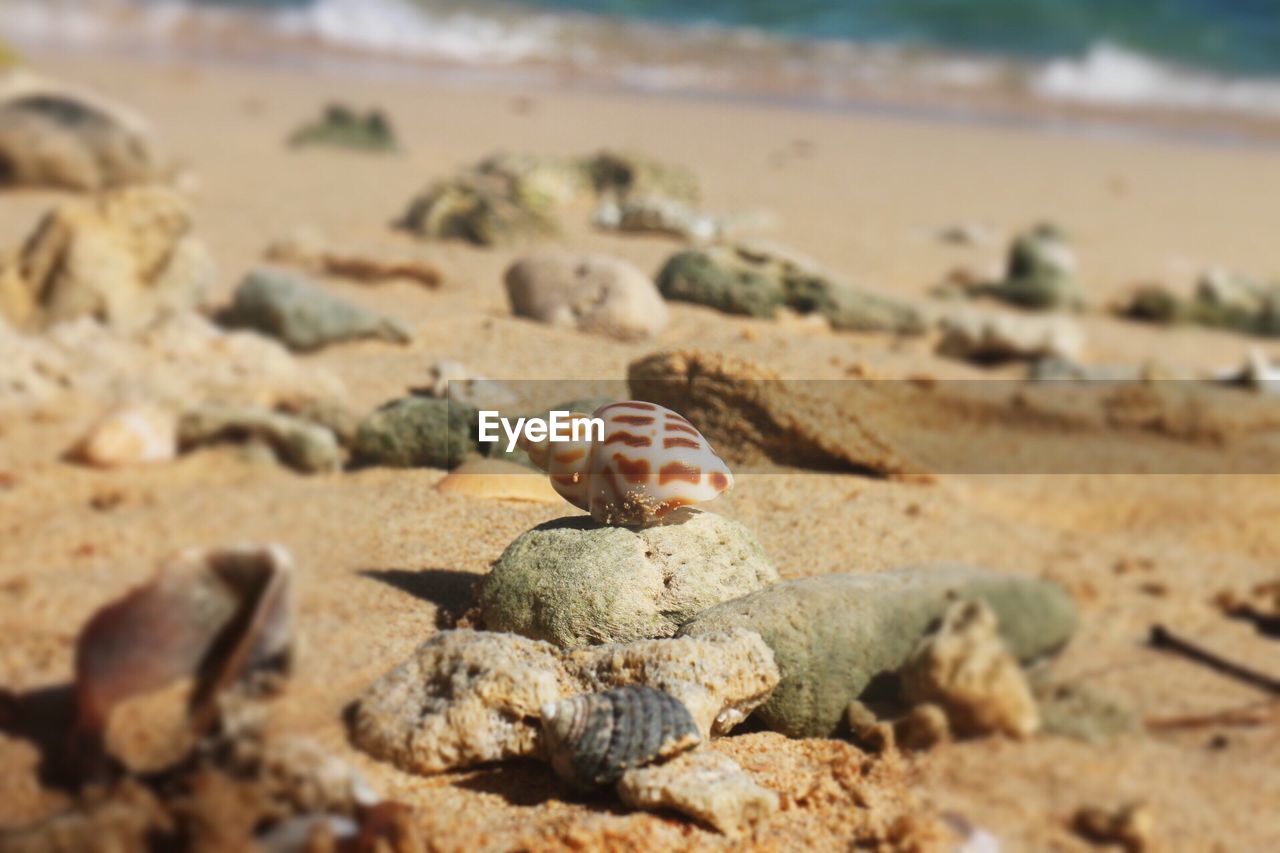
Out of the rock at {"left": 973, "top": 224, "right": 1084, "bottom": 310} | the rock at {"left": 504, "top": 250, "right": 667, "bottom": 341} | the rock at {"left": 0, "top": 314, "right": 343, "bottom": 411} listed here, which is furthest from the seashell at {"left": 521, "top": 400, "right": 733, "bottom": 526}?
the rock at {"left": 973, "top": 224, "right": 1084, "bottom": 310}

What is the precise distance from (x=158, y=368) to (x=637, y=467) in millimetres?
1421

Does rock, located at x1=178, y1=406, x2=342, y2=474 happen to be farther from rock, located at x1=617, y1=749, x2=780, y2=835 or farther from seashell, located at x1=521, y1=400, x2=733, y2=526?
rock, located at x1=617, y1=749, x2=780, y2=835

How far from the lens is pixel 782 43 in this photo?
13438 mm

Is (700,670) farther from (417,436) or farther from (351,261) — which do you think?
(351,261)

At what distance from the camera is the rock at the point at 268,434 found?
218 centimetres

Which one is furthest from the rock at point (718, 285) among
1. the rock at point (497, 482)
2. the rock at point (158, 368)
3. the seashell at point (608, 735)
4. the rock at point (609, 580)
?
the seashell at point (608, 735)

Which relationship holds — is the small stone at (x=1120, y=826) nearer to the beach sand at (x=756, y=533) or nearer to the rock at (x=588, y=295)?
the beach sand at (x=756, y=533)

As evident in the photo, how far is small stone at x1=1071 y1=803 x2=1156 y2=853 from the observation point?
1.40 meters

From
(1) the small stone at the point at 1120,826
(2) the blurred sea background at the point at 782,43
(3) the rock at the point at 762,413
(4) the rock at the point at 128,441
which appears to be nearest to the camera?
(1) the small stone at the point at 1120,826

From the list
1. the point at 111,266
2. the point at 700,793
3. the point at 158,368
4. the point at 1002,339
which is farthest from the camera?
the point at 1002,339

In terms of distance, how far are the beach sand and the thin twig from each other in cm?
3

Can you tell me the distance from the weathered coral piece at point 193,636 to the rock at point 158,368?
1.23m

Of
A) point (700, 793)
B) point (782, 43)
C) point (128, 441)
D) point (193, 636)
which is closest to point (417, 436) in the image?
point (128, 441)

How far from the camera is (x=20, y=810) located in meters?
1.18
